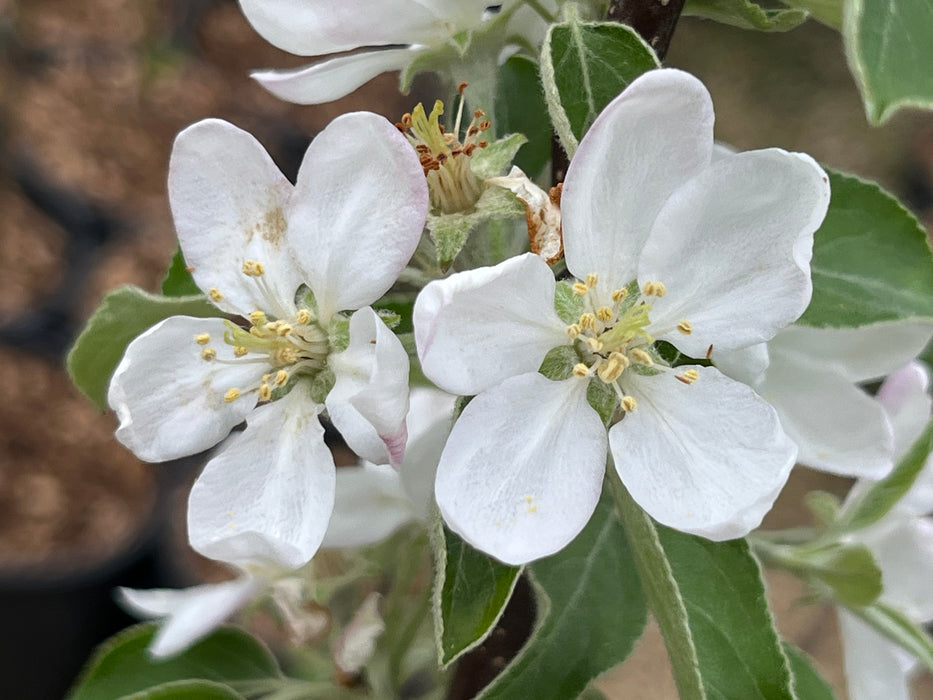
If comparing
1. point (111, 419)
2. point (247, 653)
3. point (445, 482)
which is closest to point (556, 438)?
point (445, 482)

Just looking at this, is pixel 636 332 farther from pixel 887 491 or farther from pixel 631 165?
pixel 887 491

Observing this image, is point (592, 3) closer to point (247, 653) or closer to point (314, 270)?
point (314, 270)

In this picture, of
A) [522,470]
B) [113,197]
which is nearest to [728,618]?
[522,470]

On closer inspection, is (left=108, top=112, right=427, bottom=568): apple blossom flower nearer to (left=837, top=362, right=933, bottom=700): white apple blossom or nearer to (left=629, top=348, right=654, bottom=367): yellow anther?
(left=629, top=348, right=654, bottom=367): yellow anther

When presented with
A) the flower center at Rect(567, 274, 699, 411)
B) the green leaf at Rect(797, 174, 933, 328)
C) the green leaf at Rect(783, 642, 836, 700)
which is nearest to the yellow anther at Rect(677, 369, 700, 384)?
the flower center at Rect(567, 274, 699, 411)

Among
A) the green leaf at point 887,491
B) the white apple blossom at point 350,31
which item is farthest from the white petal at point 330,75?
the green leaf at point 887,491
